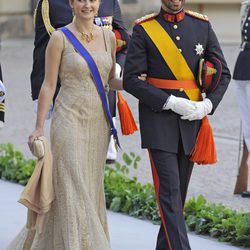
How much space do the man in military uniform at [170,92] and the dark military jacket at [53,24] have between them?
0.95 meters

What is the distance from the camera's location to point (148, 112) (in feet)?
19.3

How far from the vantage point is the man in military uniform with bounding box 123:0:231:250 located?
5793 mm

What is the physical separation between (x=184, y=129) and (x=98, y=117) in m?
0.47

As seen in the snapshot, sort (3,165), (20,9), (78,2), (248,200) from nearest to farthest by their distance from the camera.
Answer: (78,2) → (248,200) → (3,165) → (20,9)

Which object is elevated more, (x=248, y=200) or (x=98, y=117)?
(x=98, y=117)

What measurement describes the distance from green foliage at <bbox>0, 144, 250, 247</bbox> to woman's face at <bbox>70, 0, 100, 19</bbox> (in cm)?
181

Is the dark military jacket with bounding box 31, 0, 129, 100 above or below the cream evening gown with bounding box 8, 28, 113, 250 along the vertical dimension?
above

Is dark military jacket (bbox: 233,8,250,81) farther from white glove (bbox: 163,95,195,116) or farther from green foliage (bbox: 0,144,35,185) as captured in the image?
white glove (bbox: 163,95,195,116)

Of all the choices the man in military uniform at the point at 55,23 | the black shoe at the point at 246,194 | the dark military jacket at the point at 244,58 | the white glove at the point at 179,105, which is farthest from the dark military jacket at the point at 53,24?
the black shoe at the point at 246,194

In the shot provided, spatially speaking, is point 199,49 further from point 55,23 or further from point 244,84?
point 244,84

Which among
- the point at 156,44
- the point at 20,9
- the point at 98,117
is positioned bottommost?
the point at 20,9

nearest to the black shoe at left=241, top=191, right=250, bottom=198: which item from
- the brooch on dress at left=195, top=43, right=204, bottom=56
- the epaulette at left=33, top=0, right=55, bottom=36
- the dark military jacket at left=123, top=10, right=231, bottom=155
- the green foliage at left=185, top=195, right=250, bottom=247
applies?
the green foliage at left=185, top=195, right=250, bottom=247

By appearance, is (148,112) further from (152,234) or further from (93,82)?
(152,234)

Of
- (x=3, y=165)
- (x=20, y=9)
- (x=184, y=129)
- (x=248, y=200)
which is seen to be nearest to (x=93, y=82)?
(x=184, y=129)
